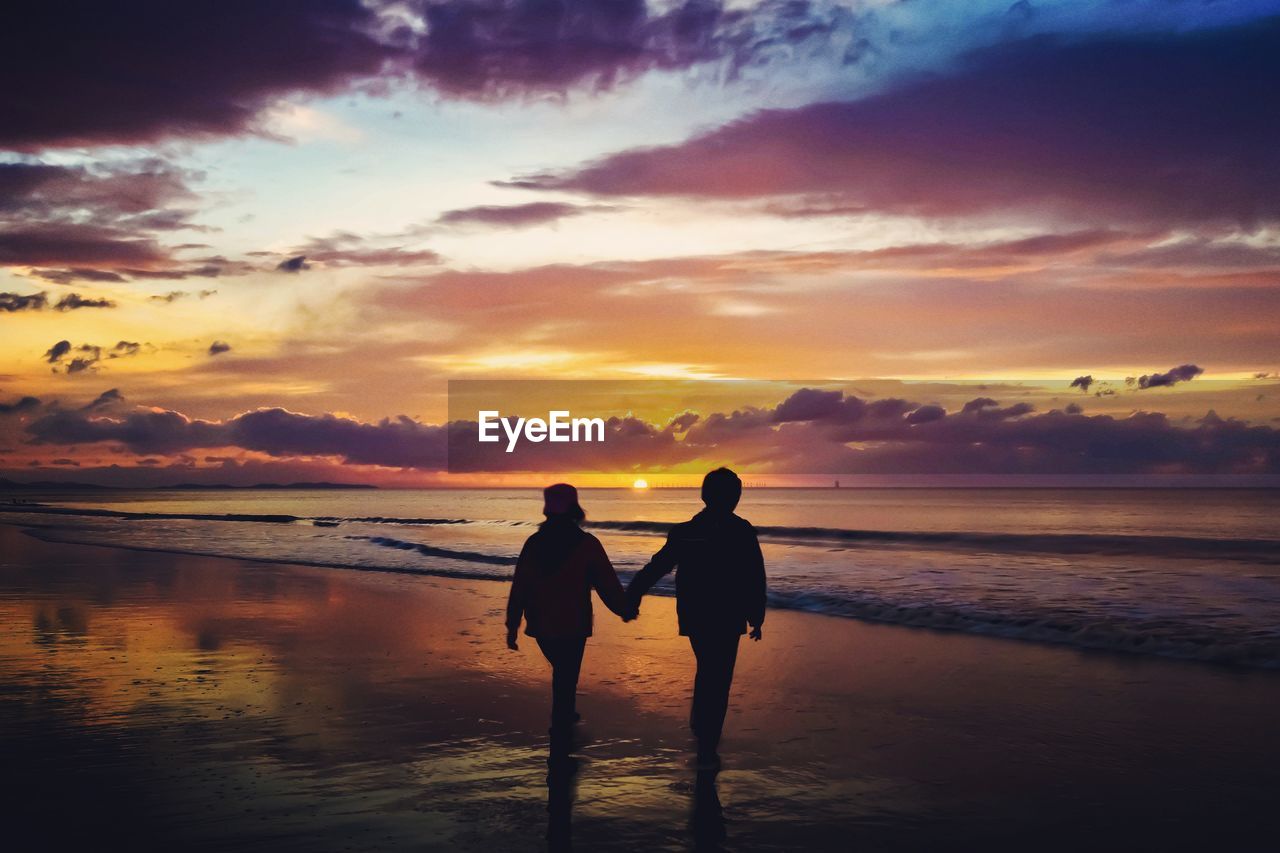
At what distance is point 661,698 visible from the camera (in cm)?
948

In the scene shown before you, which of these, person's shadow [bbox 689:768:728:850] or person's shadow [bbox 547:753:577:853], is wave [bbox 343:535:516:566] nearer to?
person's shadow [bbox 547:753:577:853]

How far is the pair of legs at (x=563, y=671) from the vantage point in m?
7.29

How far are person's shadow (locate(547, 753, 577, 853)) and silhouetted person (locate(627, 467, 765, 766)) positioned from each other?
982 mm

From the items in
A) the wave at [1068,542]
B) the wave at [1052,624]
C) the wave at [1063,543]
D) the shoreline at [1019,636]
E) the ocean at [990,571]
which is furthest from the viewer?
the wave at [1068,542]

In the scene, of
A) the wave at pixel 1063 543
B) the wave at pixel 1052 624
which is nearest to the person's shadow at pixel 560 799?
the wave at pixel 1052 624

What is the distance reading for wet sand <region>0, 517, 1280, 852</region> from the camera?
564cm

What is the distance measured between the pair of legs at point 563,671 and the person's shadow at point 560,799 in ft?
1.10

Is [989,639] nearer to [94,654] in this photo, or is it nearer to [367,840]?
[367,840]

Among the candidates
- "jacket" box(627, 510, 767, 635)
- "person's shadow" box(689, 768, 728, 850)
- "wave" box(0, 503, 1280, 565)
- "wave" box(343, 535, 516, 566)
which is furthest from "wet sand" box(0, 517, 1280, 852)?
"wave" box(0, 503, 1280, 565)

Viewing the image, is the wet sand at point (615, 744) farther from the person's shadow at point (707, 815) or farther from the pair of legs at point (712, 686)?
the pair of legs at point (712, 686)

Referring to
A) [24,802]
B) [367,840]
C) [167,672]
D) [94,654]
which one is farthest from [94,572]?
[367,840]

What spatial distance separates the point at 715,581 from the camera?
6.86 m

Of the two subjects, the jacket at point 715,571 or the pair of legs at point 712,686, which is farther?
the pair of legs at point 712,686

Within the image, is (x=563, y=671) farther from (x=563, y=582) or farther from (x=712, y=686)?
(x=712, y=686)
